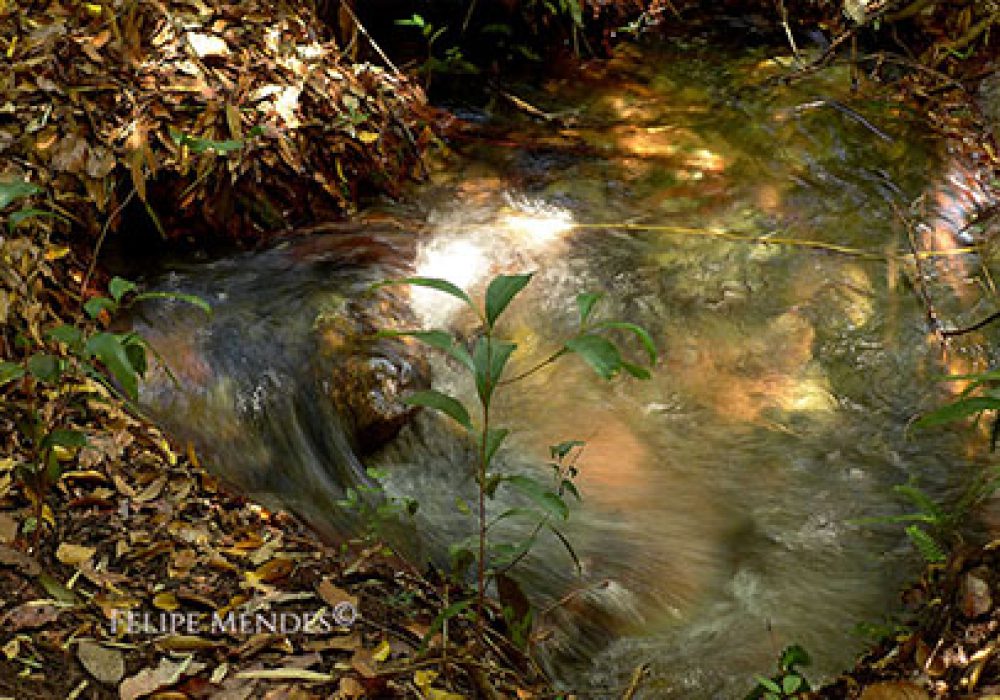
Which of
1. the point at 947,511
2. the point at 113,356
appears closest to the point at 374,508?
the point at 113,356

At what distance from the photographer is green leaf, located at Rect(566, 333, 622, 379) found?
175cm

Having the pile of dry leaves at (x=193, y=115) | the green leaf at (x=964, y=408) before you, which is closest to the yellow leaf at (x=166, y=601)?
the pile of dry leaves at (x=193, y=115)

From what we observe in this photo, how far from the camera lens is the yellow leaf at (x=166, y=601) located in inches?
77.1

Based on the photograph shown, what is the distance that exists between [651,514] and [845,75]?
365 cm

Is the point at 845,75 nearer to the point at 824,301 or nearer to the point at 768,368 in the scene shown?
the point at 824,301

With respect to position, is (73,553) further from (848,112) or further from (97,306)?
(848,112)

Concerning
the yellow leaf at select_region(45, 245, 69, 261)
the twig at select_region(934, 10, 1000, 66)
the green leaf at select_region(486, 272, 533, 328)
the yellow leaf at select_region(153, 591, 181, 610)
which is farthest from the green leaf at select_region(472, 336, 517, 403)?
the twig at select_region(934, 10, 1000, 66)

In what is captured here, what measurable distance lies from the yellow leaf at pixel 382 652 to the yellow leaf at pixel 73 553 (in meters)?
0.69

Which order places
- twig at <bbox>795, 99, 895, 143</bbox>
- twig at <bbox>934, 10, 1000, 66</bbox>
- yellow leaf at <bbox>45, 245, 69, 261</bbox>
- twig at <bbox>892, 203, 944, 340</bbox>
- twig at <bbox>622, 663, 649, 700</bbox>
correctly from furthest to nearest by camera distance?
twig at <bbox>934, 10, 1000, 66</bbox>
twig at <bbox>795, 99, 895, 143</bbox>
twig at <bbox>892, 203, 944, 340</bbox>
yellow leaf at <bbox>45, 245, 69, 261</bbox>
twig at <bbox>622, 663, 649, 700</bbox>

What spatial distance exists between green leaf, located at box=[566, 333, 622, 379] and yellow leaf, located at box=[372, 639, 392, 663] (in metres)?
0.79

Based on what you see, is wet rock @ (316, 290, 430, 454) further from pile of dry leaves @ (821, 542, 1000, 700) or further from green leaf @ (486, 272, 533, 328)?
pile of dry leaves @ (821, 542, 1000, 700)

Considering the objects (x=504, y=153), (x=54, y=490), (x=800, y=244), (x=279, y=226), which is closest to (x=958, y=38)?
(x=800, y=244)

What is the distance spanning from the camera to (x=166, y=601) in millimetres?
1974

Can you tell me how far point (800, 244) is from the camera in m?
4.27
